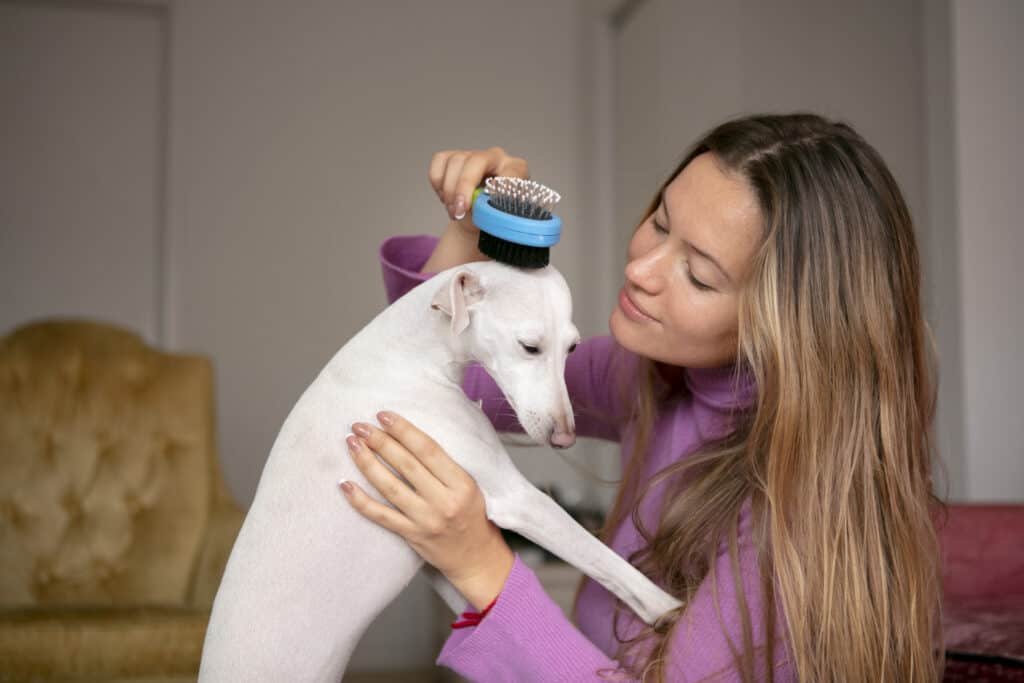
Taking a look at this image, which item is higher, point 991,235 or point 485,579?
point 991,235

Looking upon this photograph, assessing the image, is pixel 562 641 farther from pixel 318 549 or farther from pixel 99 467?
pixel 99 467

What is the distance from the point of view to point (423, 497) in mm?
1202

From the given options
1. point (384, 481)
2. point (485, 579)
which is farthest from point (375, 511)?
point (485, 579)

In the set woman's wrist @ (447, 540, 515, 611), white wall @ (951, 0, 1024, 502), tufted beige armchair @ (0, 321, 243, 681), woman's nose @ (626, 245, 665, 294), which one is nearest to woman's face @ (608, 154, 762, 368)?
woman's nose @ (626, 245, 665, 294)

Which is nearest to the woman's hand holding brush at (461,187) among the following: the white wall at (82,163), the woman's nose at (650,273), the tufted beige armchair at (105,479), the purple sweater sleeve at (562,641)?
the woman's nose at (650,273)

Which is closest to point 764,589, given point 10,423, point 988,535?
point 988,535

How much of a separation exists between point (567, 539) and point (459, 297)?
323mm

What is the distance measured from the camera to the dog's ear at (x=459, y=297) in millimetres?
1222

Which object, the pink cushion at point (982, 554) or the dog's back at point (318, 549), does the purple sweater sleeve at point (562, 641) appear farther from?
the pink cushion at point (982, 554)

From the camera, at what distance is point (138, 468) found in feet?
9.73

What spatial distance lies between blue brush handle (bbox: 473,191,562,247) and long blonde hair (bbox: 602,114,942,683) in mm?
277

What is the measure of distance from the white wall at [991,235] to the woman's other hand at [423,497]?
1.72 metres

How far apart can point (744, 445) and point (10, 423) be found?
7.71ft

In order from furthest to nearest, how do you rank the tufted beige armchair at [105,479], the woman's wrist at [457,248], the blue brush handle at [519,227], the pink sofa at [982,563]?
the tufted beige armchair at [105,479], the pink sofa at [982,563], the woman's wrist at [457,248], the blue brush handle at [519,227]
